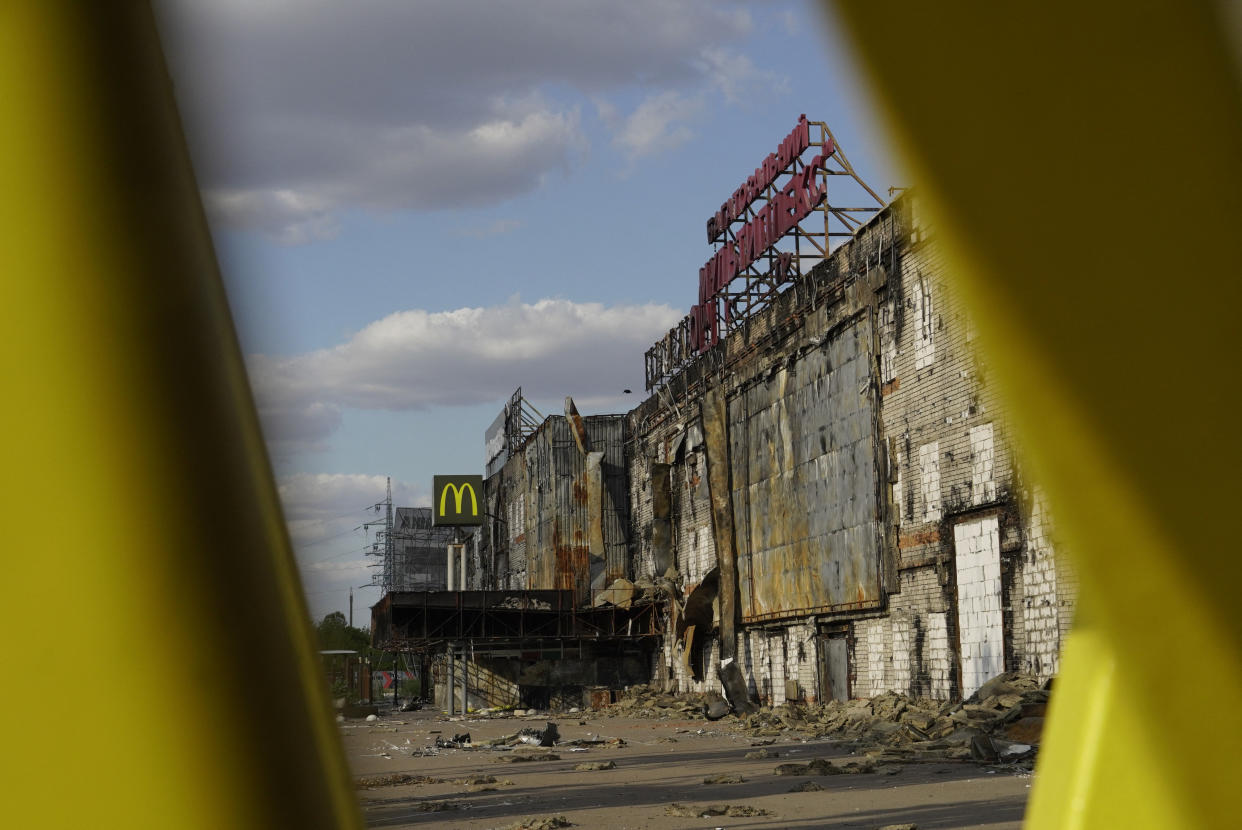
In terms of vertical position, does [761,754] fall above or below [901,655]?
below

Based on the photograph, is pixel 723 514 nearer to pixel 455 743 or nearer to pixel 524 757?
pixel 455 743

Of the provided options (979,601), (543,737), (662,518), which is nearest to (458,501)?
Answer: (662,518)

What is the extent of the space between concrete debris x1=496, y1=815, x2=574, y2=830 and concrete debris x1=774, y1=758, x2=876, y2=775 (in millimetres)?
4187

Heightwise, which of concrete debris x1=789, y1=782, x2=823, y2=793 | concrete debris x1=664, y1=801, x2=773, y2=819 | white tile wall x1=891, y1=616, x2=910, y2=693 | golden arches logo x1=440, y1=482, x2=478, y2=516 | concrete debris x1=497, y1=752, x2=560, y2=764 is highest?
golden arches logo x1=440, y1=482, x2=478, y2=516

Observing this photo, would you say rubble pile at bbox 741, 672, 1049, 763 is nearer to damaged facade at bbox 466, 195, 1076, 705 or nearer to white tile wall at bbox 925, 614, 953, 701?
white tile wall at bbox 925, 614, 953, 701

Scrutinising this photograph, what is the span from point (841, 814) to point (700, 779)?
356cm

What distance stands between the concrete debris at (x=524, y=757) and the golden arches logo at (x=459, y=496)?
29956 millimetres

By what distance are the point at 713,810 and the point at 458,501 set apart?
125ft

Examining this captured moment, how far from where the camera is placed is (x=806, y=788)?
11.6 meters

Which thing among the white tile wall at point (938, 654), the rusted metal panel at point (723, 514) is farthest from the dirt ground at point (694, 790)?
the rusted metal panel at point (723, 514)

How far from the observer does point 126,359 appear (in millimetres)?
571

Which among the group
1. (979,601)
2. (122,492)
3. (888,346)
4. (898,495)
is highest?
(888,346)

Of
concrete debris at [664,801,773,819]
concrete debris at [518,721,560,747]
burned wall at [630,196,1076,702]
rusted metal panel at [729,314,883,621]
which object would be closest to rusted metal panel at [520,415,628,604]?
burned wall at [630,196,1076,702]

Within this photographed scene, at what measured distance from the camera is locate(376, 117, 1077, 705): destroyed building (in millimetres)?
15562
